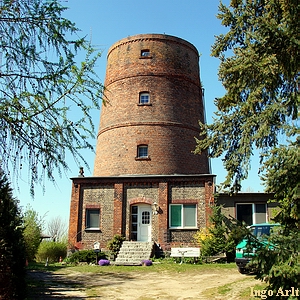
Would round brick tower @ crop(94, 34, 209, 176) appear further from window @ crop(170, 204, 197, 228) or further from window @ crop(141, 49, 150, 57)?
window @ crop(170, 204, 197, 228)

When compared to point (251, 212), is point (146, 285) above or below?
below

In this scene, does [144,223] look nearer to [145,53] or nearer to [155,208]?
[155,208]

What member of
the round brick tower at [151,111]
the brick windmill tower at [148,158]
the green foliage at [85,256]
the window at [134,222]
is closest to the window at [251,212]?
the brick windmill tower at [148,158]

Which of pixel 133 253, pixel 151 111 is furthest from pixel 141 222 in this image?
pixel 151 111

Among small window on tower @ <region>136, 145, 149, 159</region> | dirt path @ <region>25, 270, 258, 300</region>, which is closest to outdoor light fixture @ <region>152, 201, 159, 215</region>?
small window on tower @ <region>136, 145, 149, 159</region>

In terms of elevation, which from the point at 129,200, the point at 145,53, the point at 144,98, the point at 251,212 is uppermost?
the point at 145,53

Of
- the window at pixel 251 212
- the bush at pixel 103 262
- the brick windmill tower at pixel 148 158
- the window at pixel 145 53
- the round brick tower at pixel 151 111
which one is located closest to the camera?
the bush at pixel 103 262

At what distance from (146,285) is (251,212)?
984 cm

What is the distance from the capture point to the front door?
71.0 ft

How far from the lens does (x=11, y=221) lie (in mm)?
7582

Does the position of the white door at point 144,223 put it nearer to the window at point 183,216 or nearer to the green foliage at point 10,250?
the window at point 183,216

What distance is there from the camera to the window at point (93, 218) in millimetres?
22094

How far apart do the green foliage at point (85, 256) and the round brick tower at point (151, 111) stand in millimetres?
5286

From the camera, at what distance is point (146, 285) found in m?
12.3
